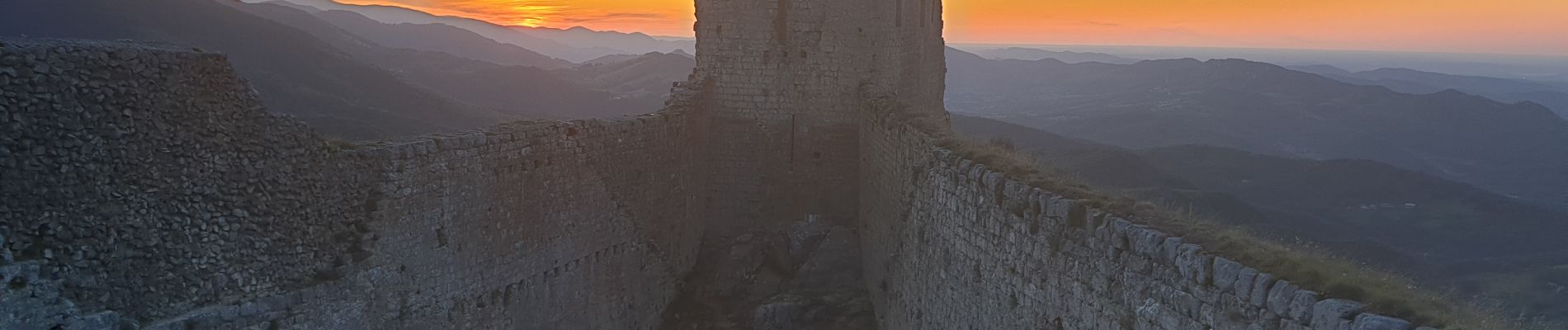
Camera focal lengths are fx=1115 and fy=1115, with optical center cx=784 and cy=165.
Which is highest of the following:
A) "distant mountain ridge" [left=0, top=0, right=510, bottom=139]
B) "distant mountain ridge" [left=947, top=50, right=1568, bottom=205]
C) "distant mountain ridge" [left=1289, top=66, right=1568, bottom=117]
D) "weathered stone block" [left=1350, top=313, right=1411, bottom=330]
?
"weathered stone block" [left=1350, top=313, right=1411, bottom=330]

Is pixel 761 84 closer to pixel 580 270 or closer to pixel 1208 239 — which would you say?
pixel 580 270

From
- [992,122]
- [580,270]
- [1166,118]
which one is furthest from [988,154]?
[1166,118]

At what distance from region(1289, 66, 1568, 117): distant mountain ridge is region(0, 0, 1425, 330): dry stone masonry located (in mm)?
90933

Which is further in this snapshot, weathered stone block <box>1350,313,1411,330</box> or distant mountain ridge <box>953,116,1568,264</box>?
distant mountain ridge <box>953,116,1568,264</box>

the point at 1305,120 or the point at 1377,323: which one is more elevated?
the point at 1377,323

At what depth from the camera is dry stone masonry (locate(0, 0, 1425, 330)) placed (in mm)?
7758

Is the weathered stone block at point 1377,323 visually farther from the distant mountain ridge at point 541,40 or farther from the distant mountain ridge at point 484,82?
the distant mountain ridge at point 541,40

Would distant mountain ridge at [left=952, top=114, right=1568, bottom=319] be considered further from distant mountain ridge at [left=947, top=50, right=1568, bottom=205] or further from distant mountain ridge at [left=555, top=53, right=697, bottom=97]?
distant mountain ridge at [left=555, top=53, right=697, bottom=97]

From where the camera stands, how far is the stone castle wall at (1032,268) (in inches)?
223

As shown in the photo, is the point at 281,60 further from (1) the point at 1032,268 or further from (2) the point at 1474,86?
(2) the point at 1474,86

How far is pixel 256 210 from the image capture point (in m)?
9.38

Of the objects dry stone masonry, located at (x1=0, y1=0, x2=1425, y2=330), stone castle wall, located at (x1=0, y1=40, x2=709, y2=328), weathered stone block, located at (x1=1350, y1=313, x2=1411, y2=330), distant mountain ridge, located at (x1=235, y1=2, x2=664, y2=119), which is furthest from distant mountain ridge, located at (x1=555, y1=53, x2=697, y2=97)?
weathered stone block, located at (x1=1350, y1=313, x2=1411, y2=330)

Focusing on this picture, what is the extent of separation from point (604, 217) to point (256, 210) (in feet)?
17.6

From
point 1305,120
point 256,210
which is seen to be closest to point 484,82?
point 1305,120
